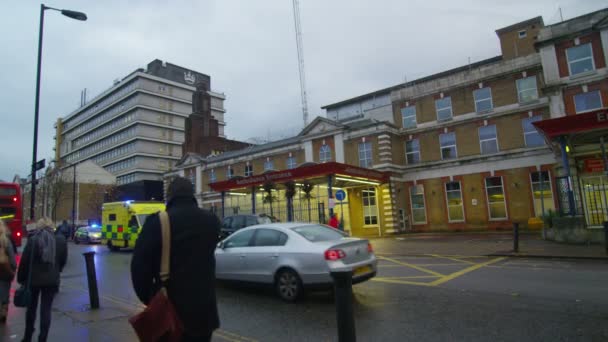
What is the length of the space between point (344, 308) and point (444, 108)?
92.3ft

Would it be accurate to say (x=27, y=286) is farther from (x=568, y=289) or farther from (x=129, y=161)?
(x=129, y=161)

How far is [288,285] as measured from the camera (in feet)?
25.3

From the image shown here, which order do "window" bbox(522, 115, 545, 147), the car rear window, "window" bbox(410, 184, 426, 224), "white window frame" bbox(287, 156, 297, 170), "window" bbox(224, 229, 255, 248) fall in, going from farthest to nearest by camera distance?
"white window frame" bbox(287, 156, 297, 170) < "window" bbox(410, 184, 426, 224) < "window" bbox(522, 115, 545, 147) < "window" bbox(224, 229, 255, 248) < the car rear window

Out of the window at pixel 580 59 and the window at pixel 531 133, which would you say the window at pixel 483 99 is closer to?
the window at pixel 531 133

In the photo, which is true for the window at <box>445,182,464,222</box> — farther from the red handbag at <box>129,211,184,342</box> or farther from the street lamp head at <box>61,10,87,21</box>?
the red handbag at <box>129,211,184,342</box>

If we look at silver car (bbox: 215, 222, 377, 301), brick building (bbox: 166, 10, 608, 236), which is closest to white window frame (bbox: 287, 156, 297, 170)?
brick building (bbox: 166, 10, 608, 236)

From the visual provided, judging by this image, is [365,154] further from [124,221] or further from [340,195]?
[124,221]

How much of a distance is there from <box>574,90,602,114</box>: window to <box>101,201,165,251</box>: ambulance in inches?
965

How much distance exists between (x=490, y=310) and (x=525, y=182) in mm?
21841

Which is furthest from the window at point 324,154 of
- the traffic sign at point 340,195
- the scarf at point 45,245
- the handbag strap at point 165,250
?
the handbag strap at point 165,250

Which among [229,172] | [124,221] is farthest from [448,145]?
[229,172]

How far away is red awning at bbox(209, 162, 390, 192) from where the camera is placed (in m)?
22.5

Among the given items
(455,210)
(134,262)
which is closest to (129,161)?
(455,210)

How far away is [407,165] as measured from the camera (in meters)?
30.3
